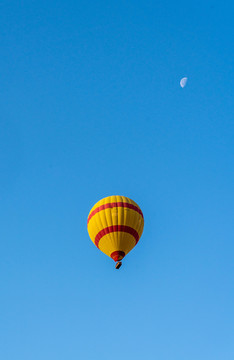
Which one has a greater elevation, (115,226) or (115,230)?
(115,226)

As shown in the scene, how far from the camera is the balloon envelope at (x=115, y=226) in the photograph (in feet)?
108

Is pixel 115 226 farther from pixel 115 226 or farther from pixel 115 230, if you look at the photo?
pixel 115 230

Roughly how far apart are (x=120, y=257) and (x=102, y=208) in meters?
4.04

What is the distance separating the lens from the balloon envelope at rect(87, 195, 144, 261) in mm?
32969

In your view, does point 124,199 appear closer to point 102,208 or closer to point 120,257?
point 102,208

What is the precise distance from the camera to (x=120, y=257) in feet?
109

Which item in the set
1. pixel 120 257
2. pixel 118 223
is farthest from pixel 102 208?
pixel 120 257

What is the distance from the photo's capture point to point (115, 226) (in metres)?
32.9

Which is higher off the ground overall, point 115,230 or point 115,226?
point 115,226

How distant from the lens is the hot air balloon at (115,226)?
3297 cm

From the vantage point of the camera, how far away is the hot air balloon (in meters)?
33.0

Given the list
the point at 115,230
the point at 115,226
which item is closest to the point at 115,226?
the point at 115,226

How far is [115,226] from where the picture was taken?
108ft

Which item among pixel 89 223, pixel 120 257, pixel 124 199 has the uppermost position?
pixel 124 199
